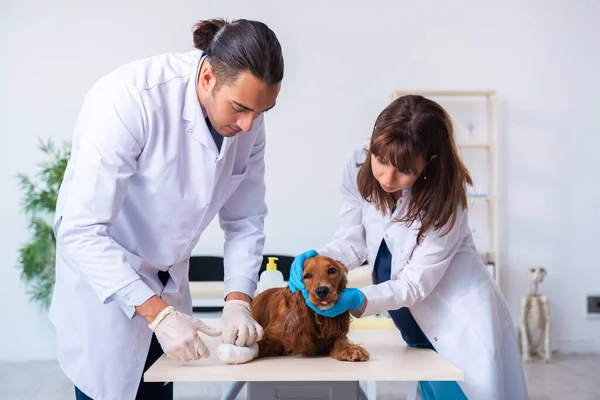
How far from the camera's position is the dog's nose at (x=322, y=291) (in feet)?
4.52

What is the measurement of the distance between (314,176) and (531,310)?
1688 mm

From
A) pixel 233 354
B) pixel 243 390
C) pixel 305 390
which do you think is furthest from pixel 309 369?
pixel 243 390

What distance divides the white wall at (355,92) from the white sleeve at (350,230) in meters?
2.64

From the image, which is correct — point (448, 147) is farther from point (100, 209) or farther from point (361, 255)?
point (100, 209)

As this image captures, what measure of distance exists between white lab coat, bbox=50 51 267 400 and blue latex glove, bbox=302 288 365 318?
302mm

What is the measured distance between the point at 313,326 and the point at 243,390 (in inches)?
91.4

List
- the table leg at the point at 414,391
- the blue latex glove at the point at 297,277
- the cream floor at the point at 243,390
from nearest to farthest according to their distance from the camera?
1. the blue latex glove at the point at 297,277
2. the table leg at the point at 414,391
3. the cream floor at the point at 243,390

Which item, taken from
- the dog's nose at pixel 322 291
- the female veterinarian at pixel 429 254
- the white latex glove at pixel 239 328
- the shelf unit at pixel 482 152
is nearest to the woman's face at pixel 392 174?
the female veterinarian at pixel 429 254

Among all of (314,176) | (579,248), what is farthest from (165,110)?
(579,248)

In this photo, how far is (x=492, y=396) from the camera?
1.65 meters

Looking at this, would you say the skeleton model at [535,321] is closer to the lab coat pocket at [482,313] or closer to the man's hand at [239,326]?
the lab coat pocket at [482,313]

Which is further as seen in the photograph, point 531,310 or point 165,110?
point 531,310

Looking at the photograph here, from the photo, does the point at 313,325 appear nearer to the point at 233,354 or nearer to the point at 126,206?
the point at 233,354

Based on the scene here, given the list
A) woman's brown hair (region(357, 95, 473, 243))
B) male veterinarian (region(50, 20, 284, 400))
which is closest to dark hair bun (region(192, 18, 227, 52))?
male veterinarian (region(50, 20, 284, 400))
